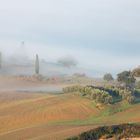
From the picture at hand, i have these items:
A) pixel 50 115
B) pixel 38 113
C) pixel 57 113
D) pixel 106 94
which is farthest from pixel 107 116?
pixel 38 113

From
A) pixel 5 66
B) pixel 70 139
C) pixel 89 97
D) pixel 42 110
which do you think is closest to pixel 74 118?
pixel 42 110

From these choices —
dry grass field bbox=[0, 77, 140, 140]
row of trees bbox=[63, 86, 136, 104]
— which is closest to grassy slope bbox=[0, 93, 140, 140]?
dry grass field bbox=[0, 77, 140, 140]

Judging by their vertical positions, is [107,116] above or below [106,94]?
below

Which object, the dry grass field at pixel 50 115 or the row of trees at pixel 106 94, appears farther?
the row of trees at pixel 106 94

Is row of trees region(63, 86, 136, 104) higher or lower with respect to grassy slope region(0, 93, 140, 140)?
higher

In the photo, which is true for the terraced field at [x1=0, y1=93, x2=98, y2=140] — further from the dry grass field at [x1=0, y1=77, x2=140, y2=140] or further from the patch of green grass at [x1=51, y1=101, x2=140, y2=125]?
the patch of green grass at [x1=51, y1=101, x2=140, y2=125]

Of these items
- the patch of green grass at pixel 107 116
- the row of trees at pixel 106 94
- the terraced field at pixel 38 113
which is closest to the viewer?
the terraced field at pixel 38 113

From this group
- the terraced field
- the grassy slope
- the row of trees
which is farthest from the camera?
the row of trees

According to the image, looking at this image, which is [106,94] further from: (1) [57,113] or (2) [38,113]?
(2) [38,113]

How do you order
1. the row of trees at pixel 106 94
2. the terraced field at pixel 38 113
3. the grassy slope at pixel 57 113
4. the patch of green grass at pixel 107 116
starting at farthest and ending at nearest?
the row of trees at pixel 106 94, the patch of green grass at pixel 107 116, the grassy slope at pixel 57 113, the terraced field at pixel 38 113

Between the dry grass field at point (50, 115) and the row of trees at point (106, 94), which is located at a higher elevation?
the row of trees at point (106, 94)

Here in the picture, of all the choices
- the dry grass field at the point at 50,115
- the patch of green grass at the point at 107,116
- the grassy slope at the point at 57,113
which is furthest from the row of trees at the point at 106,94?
the dry grass field at the point at 50,115

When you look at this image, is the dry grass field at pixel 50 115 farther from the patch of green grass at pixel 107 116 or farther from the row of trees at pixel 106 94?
the row of trees at pixel 106 94

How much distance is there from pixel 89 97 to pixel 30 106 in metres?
11.0
